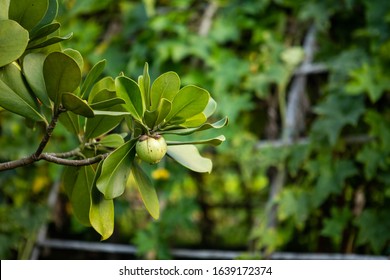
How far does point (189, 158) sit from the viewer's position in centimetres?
70

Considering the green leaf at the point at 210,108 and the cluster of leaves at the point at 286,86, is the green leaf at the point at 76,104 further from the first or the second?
the cluster of leaves at the point at 286,86

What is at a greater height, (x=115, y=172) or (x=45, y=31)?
(x=45, y=31)

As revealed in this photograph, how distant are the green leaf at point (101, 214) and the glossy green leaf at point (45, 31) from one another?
0.18 meters

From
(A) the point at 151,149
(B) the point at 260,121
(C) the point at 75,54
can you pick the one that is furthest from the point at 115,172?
(B) the point at 260,121

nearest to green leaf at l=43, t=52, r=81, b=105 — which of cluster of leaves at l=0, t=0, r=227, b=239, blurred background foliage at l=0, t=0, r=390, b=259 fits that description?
cluster of leaves at l=0, t=0, r=227, b=239

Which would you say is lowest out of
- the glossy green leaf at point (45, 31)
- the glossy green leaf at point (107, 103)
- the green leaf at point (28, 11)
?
the glossy green leaf at point (107, 103)

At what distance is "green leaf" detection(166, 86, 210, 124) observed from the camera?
0.65 metres

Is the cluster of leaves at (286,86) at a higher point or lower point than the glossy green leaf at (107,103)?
higher

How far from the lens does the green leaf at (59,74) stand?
24.6 inches

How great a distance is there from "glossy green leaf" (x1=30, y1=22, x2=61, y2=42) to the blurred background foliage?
93cm

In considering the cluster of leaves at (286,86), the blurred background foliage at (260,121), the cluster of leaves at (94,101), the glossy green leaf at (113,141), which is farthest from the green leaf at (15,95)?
the cluster of leaves at (286,86)

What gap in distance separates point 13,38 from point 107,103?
0.40 feet

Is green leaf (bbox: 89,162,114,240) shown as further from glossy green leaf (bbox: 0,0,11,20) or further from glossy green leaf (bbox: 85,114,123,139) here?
glossy green leaf (bbox: 0,0,11,20)

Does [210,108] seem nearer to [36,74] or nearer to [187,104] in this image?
[187,104]
